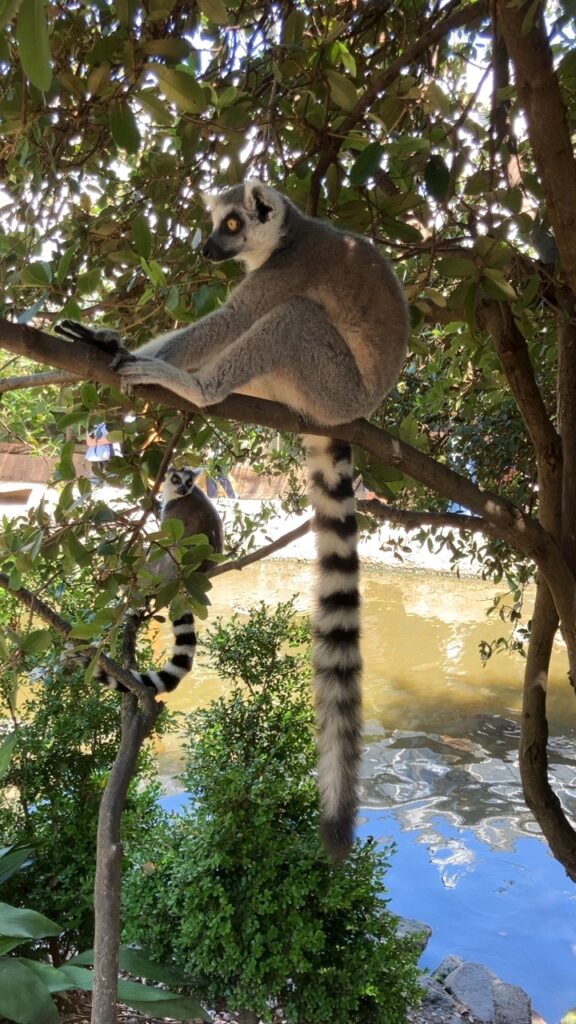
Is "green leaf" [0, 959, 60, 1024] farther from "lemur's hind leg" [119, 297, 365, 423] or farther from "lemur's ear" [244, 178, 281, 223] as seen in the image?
"lemur's ear" [244, 178, 281, 223]

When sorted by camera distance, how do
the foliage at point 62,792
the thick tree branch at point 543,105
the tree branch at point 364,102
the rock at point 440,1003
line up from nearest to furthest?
the thick tree branch at point 543,105, the tree branch at point 364,102, the foliage at point 62,792, the rock at point 440,1003

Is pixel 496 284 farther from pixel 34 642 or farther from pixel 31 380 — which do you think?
pixel 34 642

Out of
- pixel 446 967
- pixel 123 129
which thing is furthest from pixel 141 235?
pixel 446 967

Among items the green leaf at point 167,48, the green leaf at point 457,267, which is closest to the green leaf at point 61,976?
the green leaf at point 457,267

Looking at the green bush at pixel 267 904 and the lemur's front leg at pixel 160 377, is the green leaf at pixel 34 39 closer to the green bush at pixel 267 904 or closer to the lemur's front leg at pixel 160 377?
the lemur's front leg at pixel 160 377

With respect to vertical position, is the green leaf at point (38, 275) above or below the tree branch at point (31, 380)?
above

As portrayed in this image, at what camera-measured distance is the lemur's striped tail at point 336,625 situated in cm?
263

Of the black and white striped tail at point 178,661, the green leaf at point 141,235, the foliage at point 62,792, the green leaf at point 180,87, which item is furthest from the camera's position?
the black and white striped tail at point 178,661

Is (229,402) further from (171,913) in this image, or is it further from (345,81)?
(171,913)

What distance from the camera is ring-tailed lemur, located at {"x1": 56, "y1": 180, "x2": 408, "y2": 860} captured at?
276cm

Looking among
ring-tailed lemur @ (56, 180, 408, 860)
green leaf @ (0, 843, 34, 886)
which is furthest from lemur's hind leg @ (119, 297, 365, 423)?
green leaf @ (0, 843, 34, 886)

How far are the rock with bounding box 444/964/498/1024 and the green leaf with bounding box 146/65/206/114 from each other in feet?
19.8

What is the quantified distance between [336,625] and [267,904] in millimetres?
1927

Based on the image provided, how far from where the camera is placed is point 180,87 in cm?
199
